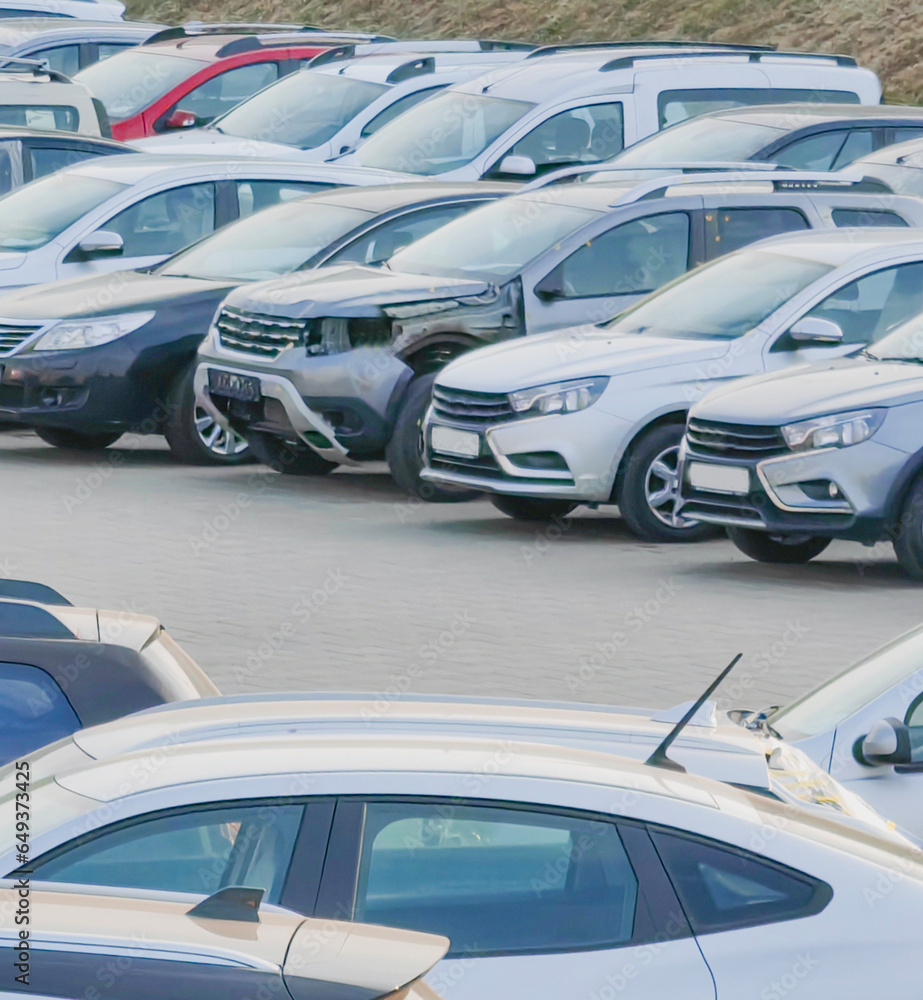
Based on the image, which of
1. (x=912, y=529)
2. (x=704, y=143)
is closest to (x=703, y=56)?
(x=704, y=143)

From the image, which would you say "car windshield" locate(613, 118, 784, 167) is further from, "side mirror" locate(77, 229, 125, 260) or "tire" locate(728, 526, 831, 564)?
"tire" locate(728, 526, 831, 564)

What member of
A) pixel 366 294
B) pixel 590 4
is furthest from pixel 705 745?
pixel 590 4

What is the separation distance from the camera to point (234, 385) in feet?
45.5

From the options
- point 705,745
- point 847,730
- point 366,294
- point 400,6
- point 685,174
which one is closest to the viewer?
point 705,745

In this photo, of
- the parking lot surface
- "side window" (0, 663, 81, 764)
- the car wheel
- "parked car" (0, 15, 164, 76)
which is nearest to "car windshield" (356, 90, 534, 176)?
the parking lot surface

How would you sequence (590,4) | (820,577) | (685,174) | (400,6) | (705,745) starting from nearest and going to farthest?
(705,745) < (820,577) < (685,174) < (590,4) < (400,6)

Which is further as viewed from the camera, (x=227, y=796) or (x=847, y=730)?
(x=847, y=730)

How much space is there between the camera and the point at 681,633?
9.79m

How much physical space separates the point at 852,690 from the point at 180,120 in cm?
1733

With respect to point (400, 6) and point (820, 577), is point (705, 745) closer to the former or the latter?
point (820, 577)

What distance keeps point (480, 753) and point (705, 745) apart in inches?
22.1

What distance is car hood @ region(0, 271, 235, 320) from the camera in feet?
48.2

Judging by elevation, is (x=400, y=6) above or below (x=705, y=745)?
below

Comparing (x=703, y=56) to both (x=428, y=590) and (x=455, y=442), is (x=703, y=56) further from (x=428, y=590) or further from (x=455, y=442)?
(x=428, y=590)
